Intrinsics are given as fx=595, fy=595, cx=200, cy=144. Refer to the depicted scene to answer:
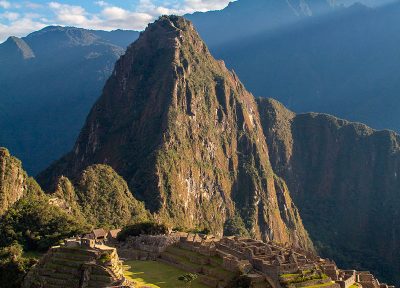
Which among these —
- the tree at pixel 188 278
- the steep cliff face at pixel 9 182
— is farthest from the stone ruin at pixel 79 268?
the steep cliff face at pixel 9 182

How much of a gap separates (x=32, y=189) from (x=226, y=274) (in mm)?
51396

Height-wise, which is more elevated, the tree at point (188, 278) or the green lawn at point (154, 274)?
the tree at point (188, 278)

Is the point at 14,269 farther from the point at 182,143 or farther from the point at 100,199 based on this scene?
the point at 182,143

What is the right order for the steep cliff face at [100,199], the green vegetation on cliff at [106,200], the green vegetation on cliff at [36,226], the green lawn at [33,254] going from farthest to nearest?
1. the green vegetation on cliff at [106,200]
2. the steep cliff face at [100,199]
3. the green vegetation on cliff at [36,226]
4. the green lawn at [33,254]

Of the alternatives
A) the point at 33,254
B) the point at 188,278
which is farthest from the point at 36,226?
the point at 188,278

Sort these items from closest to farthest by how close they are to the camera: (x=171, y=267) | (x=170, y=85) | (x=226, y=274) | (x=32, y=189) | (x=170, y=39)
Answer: (x=226, y=274)
(x=171, y=267)
(x=32, y=189)
(x=170, y=85)
(x=170, y=39)

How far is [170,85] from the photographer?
6024 inches

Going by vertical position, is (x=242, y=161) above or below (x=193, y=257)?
above

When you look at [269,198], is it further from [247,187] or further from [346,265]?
[346,265]

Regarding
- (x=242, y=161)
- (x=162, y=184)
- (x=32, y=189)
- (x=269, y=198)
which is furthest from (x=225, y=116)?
(x=32, y=189)

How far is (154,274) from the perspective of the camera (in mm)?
56938

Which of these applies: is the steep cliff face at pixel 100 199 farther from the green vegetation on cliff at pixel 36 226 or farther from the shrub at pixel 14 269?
the shrub at pixel 14 269

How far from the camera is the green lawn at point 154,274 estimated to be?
5278 centimetres

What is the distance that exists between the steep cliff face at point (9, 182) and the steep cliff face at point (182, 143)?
3766 centimetres
